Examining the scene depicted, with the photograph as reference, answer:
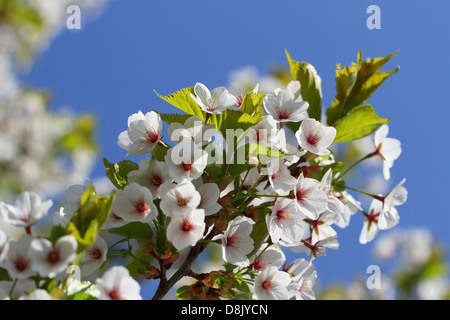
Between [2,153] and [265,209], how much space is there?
251cm

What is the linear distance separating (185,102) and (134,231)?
0.21 metres

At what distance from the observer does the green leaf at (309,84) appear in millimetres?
806

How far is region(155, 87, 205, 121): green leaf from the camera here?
681 millimetres

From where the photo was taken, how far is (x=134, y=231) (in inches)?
25.5

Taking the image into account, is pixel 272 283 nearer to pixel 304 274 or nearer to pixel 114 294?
pixel 304 274

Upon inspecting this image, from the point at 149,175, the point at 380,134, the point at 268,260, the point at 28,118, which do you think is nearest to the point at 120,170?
the point at 149,175

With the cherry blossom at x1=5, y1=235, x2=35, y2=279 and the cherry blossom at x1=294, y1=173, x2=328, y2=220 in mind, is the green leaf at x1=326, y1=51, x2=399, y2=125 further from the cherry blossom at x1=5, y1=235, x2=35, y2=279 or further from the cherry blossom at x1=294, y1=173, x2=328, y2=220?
the cherry blossom at x1=5, y1=235, x2=35, y2=279

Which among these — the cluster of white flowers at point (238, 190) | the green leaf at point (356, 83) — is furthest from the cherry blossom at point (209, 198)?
the green leaf at point (356, 83)

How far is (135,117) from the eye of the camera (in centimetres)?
68

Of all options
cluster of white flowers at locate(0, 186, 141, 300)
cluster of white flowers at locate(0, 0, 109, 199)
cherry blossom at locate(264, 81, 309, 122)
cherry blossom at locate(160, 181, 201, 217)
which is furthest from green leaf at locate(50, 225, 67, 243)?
cluster of white flowers at locate(0, 0, 109, 199)

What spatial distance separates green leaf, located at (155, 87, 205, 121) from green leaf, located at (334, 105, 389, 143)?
0.85ft

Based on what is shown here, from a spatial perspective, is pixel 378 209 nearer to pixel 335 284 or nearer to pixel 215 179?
pixel 215 179

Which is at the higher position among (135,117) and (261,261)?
(135,117)
